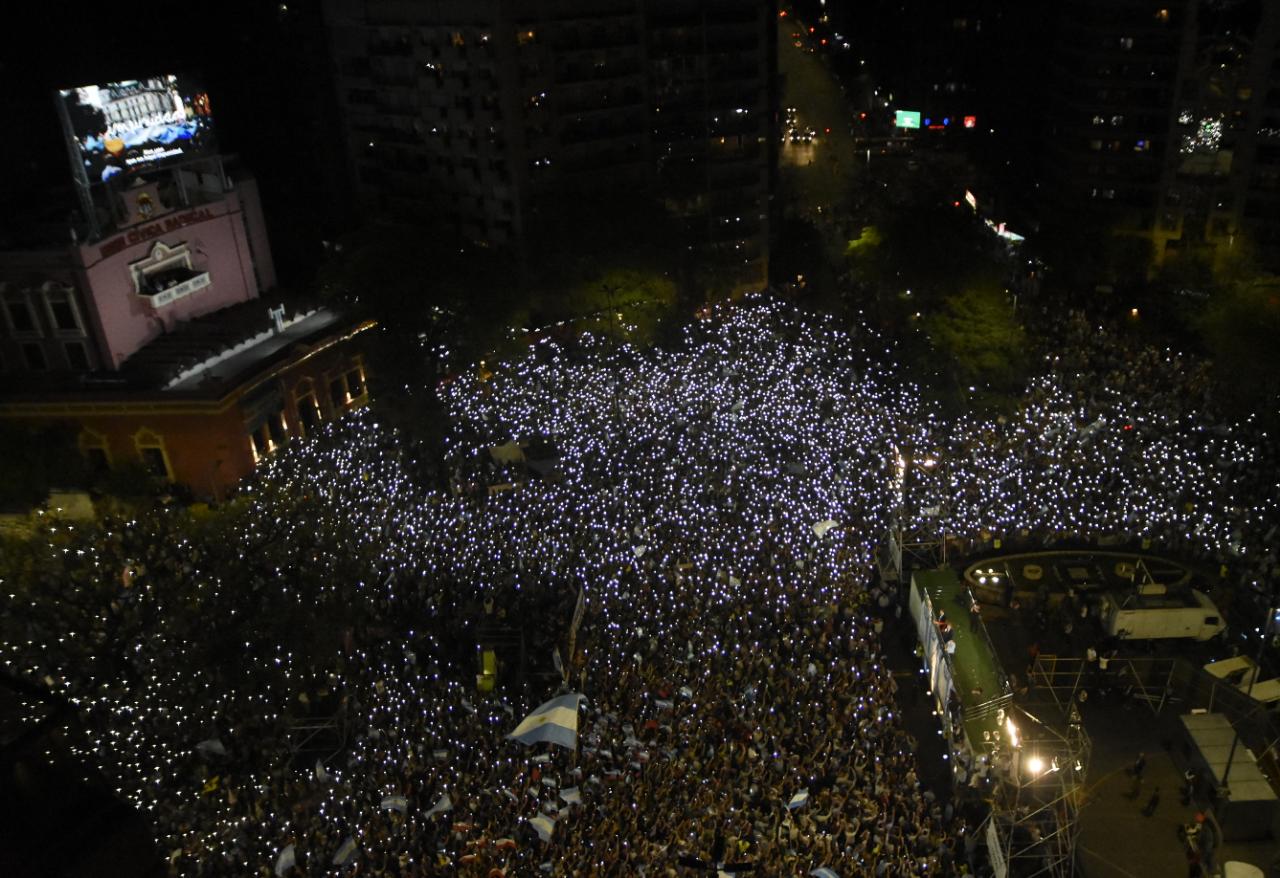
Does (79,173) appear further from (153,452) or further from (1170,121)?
(1170,121)

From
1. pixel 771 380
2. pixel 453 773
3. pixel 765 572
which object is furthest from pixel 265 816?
pixel 771 380

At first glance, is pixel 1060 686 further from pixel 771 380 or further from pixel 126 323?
pixel 126 323

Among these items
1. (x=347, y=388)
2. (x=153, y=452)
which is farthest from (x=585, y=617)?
(x=347, y=388)

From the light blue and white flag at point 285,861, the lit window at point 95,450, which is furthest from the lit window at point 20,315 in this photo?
the light blue and white flag at point 285,861

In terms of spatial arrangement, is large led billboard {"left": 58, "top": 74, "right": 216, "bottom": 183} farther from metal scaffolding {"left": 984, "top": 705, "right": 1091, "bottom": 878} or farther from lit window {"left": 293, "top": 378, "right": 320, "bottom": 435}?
metal scaffolding {"left": 984, "top": 705, "right": 1091, "bottom": 878}

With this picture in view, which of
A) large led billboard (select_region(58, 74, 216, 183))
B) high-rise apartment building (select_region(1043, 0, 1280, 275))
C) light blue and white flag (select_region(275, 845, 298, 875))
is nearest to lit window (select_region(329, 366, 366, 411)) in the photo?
large led billboard (select_region(58, 74, 216, 183))
